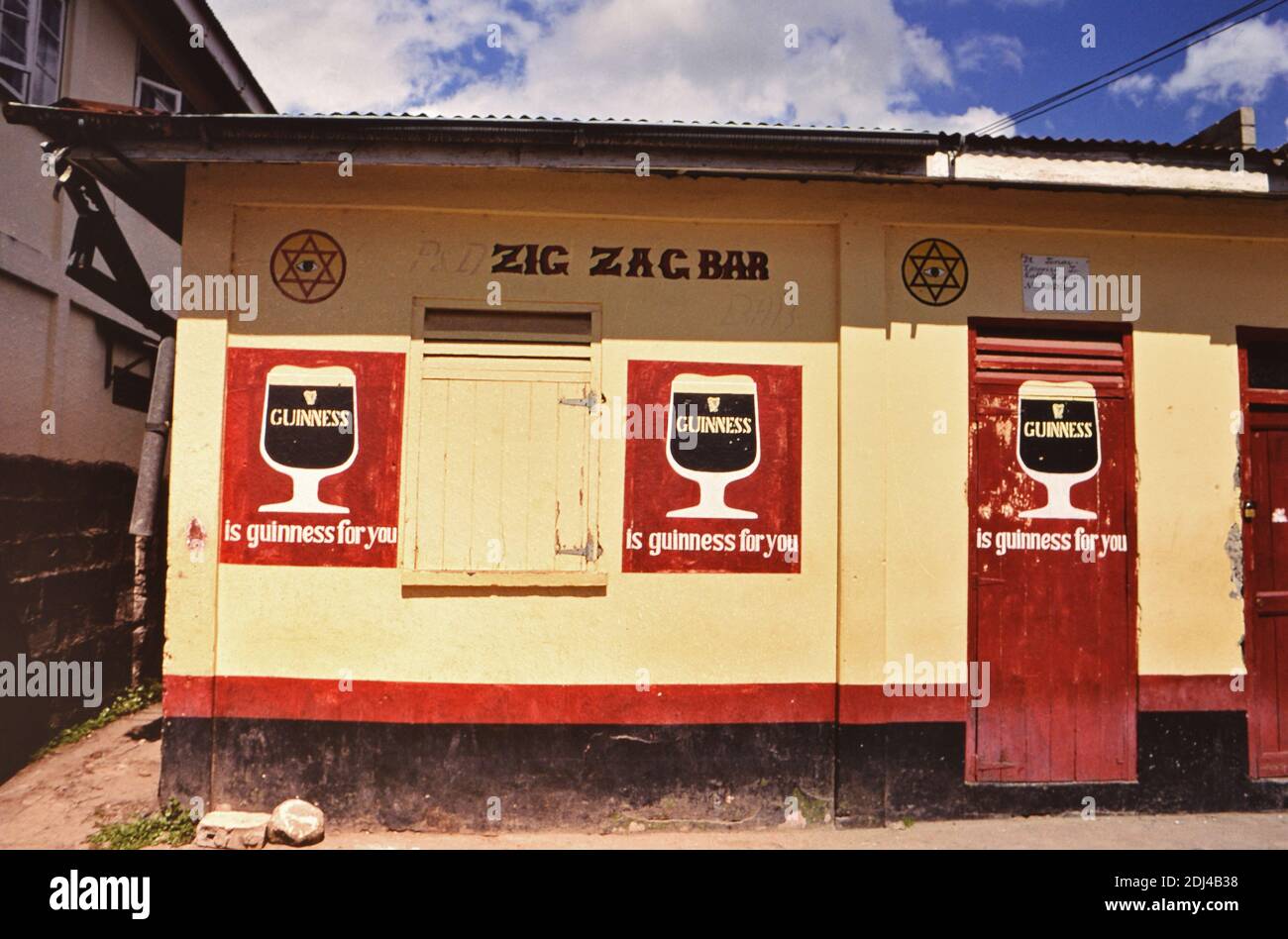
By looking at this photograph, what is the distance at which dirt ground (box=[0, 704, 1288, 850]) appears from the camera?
4.67 metres

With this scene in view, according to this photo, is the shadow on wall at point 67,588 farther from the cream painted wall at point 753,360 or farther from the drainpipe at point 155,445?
the cream painted wall at point 753,360

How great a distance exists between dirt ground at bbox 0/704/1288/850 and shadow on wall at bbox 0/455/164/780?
852mm

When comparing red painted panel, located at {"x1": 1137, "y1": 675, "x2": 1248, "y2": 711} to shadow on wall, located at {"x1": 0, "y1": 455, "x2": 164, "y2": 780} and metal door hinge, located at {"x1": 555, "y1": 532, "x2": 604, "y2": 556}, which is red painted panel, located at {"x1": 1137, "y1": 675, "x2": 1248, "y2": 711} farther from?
shadow on wall, located at {"x1": 0, "y1": 455, "x2": 164, "y2": 780}

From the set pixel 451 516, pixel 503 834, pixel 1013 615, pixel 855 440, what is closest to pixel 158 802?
pixel 503 834

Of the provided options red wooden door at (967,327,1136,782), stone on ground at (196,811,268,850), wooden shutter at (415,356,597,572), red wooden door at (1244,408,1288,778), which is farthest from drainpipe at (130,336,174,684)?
red wooden door at (1244,408,1288,778)

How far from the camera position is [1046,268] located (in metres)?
5.25

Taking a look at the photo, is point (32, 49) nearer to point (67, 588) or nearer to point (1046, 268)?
point (67, 588)

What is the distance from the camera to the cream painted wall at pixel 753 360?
4840mm

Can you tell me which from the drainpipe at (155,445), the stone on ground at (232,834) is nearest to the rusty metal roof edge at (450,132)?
the drainpipe at (155,445)

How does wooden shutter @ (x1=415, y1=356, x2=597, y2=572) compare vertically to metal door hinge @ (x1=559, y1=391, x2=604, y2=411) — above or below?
below

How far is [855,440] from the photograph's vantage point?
4.98m

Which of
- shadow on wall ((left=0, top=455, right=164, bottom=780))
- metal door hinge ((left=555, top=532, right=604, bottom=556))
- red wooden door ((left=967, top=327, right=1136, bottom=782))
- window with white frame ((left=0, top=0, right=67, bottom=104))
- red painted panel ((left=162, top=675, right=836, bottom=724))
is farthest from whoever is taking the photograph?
window with white frame ((left=0, top=0, right=67, bottom=104))

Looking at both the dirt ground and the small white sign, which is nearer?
the dirt ground

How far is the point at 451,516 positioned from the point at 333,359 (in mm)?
1250
